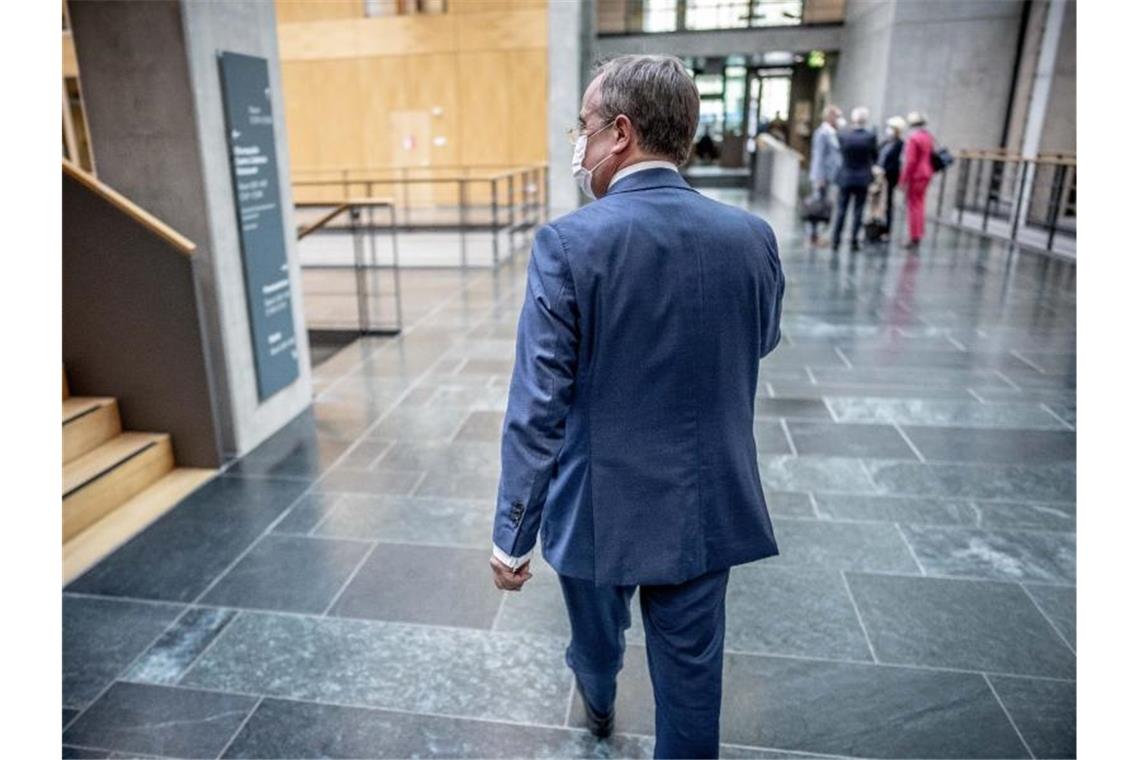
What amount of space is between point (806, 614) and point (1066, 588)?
90cm

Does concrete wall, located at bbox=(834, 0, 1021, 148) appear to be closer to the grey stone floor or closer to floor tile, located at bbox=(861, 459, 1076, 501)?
the grey stone floor

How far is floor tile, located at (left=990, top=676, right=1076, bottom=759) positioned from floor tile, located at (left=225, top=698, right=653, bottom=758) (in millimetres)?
973

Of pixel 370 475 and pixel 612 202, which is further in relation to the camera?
pixel 370 475

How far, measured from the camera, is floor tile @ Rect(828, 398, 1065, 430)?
398 centimetres

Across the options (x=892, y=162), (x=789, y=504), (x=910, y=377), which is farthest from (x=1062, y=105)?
(x=789, y=504)

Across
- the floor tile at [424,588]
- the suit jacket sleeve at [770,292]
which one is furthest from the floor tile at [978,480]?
the suit jacket sleeve at [770,292]

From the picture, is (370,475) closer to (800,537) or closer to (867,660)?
(800,537)

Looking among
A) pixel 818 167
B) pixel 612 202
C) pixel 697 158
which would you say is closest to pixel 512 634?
pixel 612 202

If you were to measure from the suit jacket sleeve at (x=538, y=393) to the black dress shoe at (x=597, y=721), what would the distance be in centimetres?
74

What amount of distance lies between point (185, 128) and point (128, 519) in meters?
1.65

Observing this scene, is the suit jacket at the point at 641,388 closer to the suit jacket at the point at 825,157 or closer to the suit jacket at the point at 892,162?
the suit jacket at the point at 825,157

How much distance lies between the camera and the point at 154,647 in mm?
2350

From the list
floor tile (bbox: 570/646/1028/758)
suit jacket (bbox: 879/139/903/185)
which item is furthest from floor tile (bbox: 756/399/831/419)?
suit jacket (bbox: 879/139/903/185)

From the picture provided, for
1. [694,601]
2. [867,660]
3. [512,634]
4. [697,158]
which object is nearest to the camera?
[694,601]
